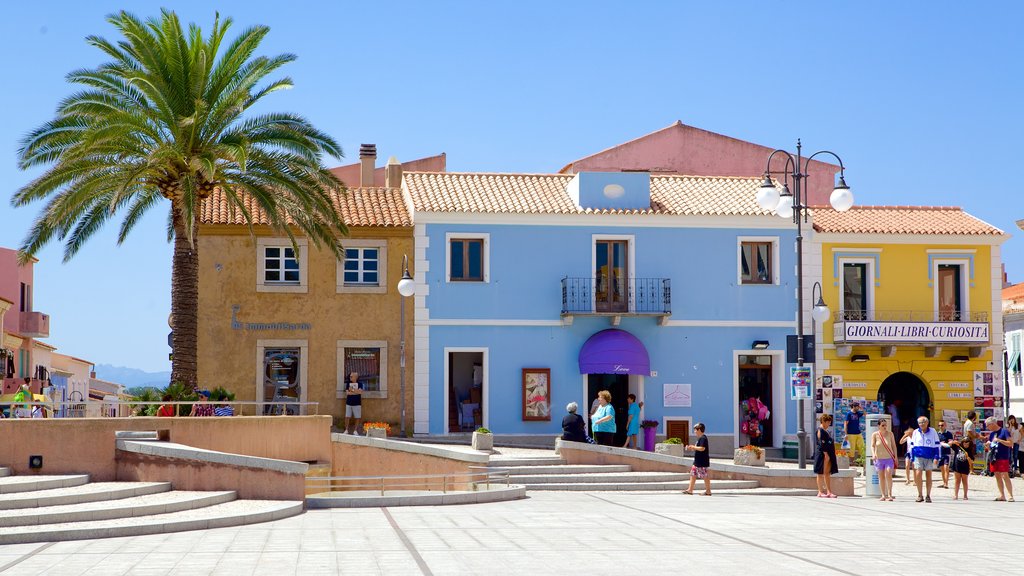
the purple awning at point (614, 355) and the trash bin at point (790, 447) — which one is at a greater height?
the purple awning at point (614, 355)

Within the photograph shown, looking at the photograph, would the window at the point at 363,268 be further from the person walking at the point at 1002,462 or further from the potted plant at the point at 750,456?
the person walking at the point at 1002,462

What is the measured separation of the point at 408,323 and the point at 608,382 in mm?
5851

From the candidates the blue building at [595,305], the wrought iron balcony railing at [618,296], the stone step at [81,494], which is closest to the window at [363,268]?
the blue building at [595,305]

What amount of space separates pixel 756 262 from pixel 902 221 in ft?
15.2

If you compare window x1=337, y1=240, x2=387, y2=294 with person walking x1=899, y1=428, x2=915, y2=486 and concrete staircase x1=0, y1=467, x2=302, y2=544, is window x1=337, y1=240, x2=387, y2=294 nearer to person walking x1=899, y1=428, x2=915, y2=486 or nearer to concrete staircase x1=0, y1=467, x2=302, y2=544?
person walking x1=899, y1=428, x2=915, y2=486

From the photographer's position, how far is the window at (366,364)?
104ft

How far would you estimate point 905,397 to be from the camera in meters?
35.4

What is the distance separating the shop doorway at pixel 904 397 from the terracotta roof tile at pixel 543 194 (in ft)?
21.8

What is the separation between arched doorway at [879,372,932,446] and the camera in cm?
3475

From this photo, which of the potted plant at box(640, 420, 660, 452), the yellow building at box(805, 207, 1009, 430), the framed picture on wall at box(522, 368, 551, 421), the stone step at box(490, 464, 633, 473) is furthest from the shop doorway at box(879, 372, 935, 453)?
the stone step at box(490, 464, 633, 473)

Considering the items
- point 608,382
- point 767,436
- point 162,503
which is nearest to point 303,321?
point 608,382

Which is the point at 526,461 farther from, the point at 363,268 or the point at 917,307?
the point at 917,307

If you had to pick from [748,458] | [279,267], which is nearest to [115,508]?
[748,458]

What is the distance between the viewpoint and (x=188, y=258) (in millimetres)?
25578
